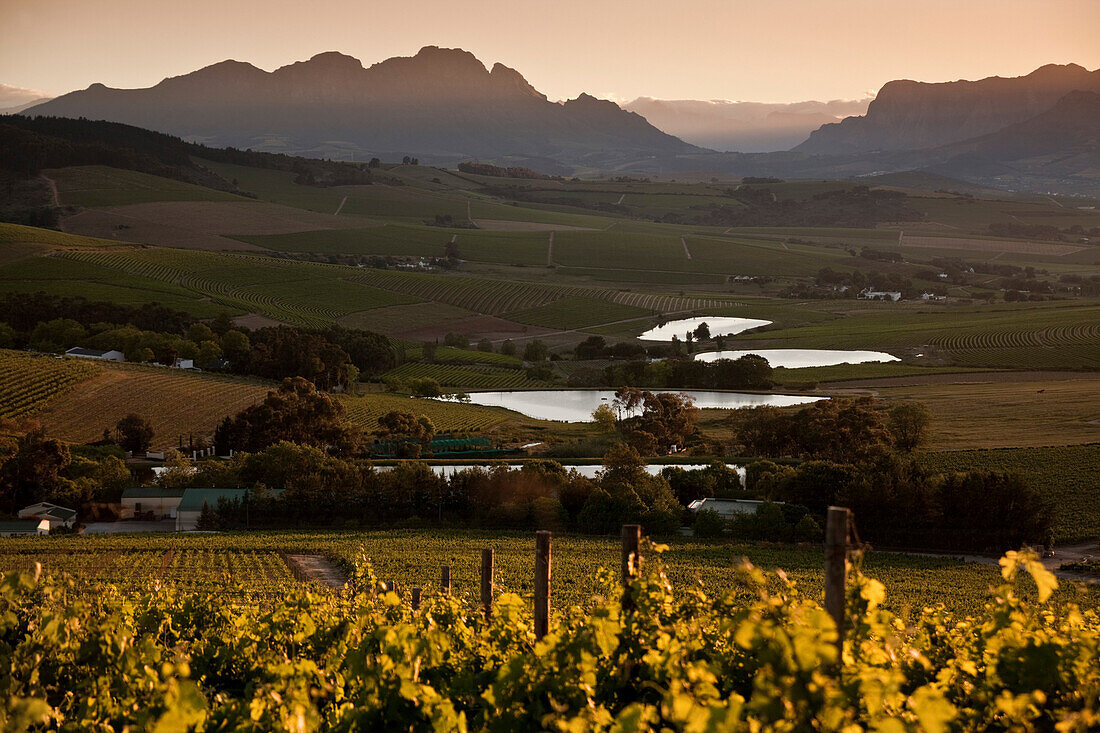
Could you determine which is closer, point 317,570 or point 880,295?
point 317,570

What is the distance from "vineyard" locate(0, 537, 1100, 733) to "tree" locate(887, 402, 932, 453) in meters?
41.9

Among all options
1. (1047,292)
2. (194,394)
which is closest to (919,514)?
(194,394)

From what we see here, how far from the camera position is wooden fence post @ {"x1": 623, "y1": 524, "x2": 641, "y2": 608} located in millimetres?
6734

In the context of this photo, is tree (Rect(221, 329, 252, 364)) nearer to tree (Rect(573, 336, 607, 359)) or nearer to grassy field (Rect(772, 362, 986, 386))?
tree (Rect(573, 336, 607, 359))

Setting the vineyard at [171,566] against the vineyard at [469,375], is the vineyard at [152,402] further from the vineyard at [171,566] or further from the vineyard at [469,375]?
the vineyard at [171,566]

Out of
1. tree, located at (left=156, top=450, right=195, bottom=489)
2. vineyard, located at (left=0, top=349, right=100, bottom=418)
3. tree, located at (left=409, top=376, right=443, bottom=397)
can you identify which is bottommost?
tree, located at (left=156, top=450, right=195, bottom=489)

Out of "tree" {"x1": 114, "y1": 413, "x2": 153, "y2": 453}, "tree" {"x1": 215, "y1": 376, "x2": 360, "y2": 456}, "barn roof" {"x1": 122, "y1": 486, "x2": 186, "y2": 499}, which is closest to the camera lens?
"barn roof" {"x1": 122, "y1": 486, "x2": 186, "y2": 499}

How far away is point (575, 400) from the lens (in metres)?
68.9

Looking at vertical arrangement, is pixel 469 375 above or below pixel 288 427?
above

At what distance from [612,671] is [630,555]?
3.15 feet

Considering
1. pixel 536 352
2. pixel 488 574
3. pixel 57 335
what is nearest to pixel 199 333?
pixel 57 335

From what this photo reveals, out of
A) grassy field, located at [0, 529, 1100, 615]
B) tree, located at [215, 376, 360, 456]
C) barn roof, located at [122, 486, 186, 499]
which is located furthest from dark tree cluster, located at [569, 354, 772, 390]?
grassy field, located at [0, 529, 1100, 615]

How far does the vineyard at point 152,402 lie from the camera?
51.0 m

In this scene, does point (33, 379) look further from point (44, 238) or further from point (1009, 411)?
point (44, 238)
